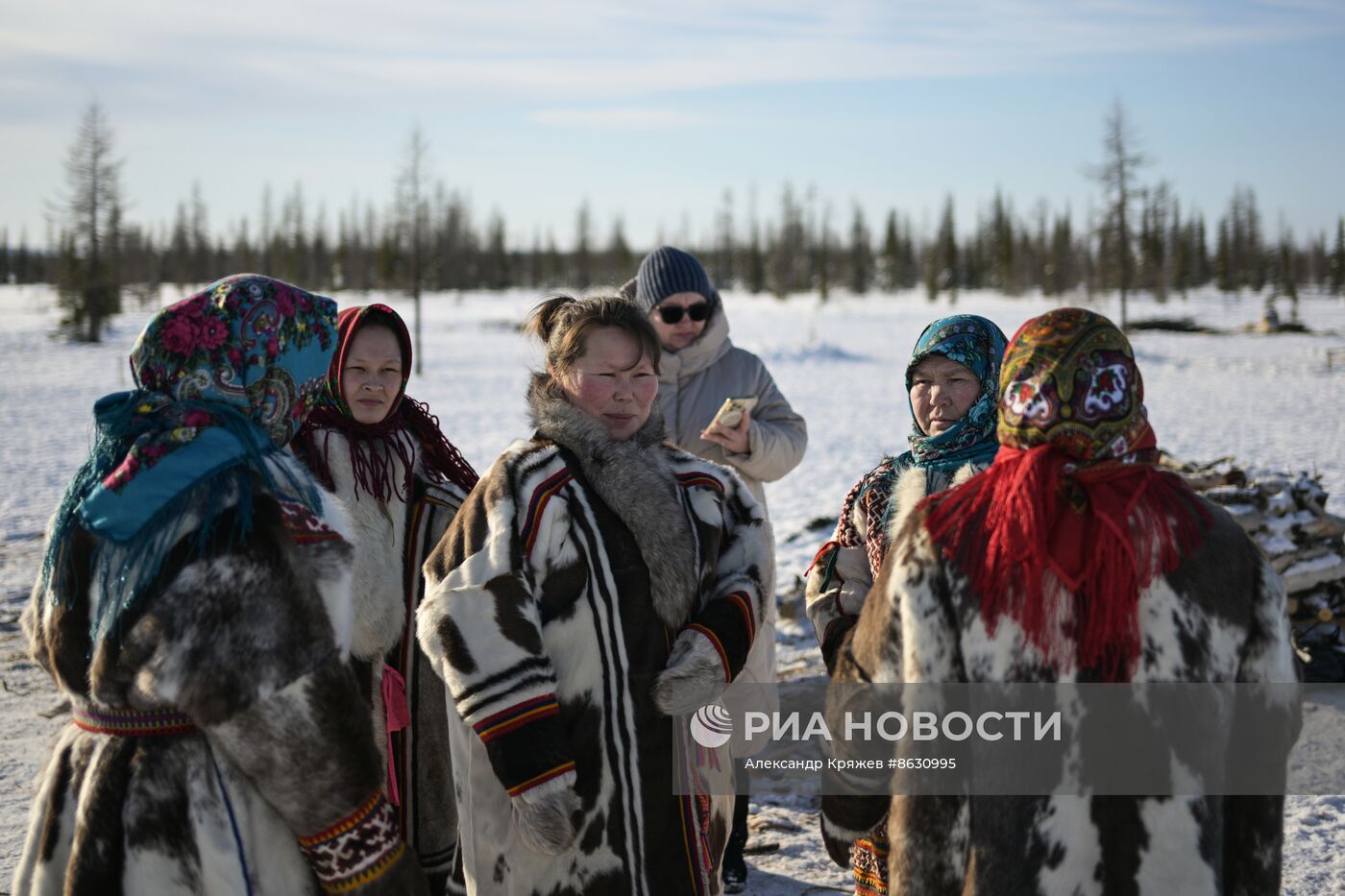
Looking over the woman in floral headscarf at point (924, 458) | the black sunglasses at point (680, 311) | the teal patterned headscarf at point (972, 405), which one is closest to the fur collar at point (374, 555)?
the woman in floral headscarf at point (924, 458)

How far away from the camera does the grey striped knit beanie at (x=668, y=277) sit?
410cm

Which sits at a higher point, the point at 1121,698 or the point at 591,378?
the point at 591,378

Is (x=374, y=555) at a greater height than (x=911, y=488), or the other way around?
Result: (x=911, y=488)

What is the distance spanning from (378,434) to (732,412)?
1402mm

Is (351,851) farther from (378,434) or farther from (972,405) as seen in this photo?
(972,405)

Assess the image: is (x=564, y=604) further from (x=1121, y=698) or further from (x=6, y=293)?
(x=6, y=293)

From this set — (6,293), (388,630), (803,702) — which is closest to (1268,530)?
(803,702)

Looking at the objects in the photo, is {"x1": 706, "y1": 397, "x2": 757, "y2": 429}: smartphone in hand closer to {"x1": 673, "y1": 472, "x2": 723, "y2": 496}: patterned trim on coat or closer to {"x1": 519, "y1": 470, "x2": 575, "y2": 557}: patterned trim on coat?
{"x1": 673, "y1": 472, "x2": 723, "y2": 496}: patterned trim on coat

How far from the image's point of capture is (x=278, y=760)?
1875mm

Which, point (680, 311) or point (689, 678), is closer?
point (689, 678)

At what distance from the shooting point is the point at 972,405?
112 inches

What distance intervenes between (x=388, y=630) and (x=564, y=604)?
2.44 feet

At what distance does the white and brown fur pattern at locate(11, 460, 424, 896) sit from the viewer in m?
1.83

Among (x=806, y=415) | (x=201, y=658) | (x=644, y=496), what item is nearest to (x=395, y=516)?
(x=644, y=496)
